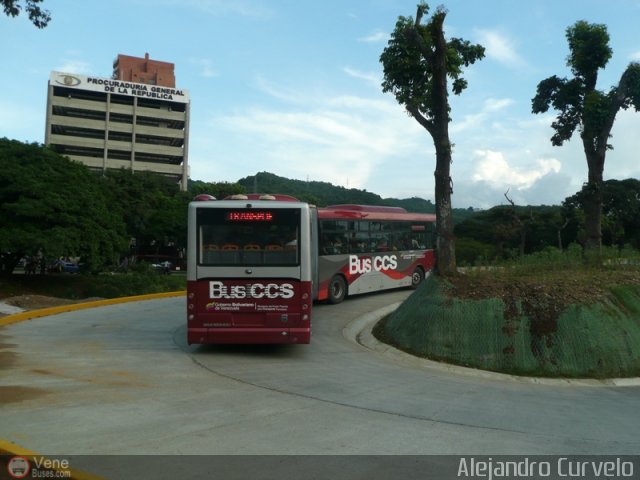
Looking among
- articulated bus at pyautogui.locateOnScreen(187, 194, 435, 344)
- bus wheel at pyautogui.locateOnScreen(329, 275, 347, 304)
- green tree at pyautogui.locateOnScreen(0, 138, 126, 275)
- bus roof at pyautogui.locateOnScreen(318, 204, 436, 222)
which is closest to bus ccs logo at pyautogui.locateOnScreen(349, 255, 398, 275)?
bus wheel at pyautogui.locateOnScreen(329, 275, 347, 304)

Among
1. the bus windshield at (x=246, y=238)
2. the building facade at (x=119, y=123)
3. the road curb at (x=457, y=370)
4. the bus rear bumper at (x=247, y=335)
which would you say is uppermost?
the building facade at (x=119, y=123)

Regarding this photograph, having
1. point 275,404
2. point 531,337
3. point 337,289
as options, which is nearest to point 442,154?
point 531,337

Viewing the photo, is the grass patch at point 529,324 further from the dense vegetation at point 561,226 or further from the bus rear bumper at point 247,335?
the dense vegetation at point 561,226

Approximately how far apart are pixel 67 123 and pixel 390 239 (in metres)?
74.7

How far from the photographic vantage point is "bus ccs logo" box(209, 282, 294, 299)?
10.8m

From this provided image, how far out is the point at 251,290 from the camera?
10.8 m

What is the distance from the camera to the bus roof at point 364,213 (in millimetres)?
18406

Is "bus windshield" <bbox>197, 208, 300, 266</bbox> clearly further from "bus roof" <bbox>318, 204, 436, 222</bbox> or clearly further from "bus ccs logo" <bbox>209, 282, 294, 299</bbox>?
"bus roof" <bbox>318, 204, 436, 222</bbox>

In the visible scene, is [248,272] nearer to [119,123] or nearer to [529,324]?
[529,324]

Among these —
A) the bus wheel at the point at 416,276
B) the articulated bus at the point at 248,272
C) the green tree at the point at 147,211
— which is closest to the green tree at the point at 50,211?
the bus wheel at the point at 416,276

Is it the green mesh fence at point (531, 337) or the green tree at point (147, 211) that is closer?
the green mesh fence at point (531, 337)
